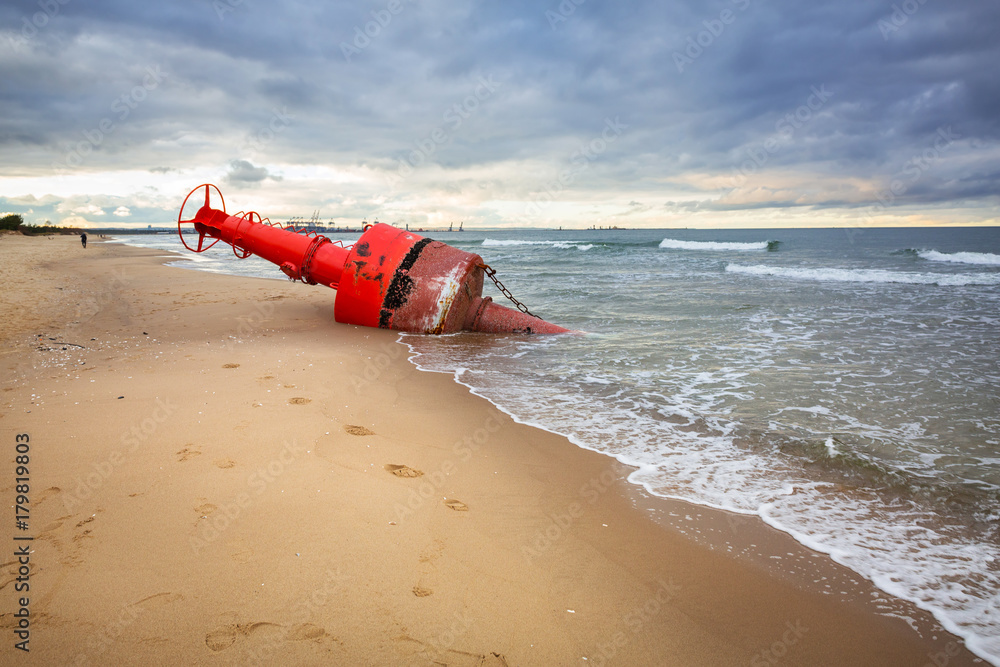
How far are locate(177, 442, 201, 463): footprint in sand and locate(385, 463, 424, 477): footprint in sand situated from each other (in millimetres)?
1260

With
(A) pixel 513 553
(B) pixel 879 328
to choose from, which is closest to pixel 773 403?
(A) pixel 513 553

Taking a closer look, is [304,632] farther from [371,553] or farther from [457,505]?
[457,505]

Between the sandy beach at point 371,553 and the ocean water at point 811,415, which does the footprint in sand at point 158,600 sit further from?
the ocean water at point 811,415

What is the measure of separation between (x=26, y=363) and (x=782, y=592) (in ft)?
23.1

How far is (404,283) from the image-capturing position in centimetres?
774

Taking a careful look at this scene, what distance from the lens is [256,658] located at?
5.99 ft

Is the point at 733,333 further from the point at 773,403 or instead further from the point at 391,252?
the point at 391,252

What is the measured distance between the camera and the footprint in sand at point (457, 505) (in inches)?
115

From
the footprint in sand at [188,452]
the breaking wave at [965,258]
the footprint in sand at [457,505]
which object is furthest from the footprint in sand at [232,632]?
the breaking wave at [965,258]

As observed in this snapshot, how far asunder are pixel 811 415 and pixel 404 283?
18.3ft

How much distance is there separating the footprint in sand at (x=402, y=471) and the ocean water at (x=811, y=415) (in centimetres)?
139

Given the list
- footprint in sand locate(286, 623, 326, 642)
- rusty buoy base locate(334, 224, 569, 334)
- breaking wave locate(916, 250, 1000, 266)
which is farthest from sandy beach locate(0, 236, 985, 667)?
breaking wave locate(916, 250, 1000, 266)

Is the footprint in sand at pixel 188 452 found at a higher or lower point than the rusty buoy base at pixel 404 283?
lower

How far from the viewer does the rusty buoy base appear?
7660mm
